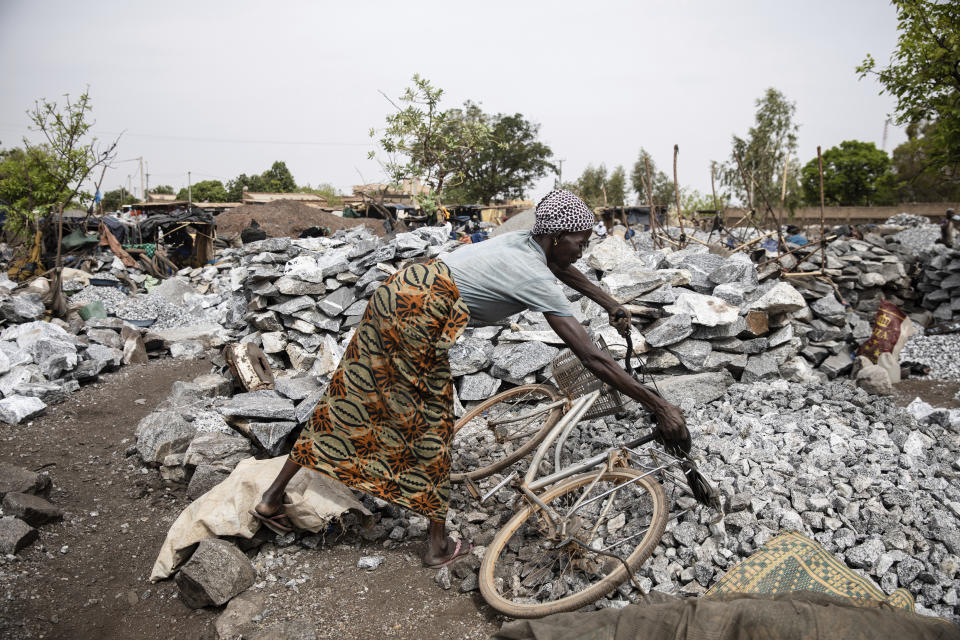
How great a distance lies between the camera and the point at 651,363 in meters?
4.75

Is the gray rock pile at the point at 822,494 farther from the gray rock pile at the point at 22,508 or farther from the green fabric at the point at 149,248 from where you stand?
the green fabric at the point at 149,248

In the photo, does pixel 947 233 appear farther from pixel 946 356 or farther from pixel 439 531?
pixel 439 531

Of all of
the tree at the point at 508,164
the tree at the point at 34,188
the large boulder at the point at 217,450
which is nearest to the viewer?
the large boulder at the point at 217,450

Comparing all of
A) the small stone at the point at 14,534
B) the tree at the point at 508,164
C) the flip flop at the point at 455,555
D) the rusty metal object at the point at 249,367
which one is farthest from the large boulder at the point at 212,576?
the tree at the point at 508,164

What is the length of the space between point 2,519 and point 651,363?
445cm

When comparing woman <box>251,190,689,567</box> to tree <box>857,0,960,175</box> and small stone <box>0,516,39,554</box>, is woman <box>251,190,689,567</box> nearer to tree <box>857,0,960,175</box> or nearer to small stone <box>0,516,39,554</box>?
small stone <box>0,516,39,554</box>

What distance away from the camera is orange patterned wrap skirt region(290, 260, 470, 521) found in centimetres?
227

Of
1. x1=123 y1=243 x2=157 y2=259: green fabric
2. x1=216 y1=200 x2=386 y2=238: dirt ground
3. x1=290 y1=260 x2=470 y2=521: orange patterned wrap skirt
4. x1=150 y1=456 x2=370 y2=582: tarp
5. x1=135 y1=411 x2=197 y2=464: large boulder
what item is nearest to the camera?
x1=290 y1=260 x2=470 y2=521: orange patterned wrap skirt

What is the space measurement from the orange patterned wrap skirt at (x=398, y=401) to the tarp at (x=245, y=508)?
31 cm

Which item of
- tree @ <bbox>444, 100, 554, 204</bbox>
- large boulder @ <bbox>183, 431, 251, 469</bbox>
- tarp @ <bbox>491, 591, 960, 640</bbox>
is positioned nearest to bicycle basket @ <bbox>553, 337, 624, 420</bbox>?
tarp @ <bbox>491, 591, 960, 640</bbox>

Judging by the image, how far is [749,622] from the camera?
1.65m

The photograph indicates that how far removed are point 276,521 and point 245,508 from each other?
0.54 feet

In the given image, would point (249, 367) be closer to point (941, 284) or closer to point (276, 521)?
point (276, 521)

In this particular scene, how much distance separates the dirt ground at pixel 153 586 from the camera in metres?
2.30
